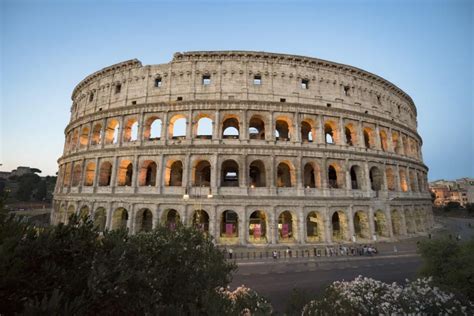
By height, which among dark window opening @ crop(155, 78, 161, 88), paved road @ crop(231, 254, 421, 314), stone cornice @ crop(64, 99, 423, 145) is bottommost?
paved road @ crop(231, 254, 421, 314)

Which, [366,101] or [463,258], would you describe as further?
[366,101]

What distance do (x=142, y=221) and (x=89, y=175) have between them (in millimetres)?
9188

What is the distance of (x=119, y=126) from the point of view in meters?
27.5

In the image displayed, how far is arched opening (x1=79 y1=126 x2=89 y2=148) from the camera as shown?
30.8 metres

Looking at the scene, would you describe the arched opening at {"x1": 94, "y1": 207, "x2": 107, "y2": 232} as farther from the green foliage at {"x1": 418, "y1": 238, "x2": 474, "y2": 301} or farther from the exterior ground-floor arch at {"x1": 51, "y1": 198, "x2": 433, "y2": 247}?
the green foliage at {"x1": 418, "y1": 238, "x2": 474, "y2": 301}

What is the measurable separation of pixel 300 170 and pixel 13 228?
2306cm

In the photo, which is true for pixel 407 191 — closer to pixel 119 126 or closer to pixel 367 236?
pixel 367 236

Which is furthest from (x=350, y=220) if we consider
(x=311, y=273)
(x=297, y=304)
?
(x=297, y=304)

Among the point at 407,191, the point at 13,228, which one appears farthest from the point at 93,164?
the point at 407,191

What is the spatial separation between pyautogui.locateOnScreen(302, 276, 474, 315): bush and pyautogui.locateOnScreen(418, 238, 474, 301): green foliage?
7.34 feet

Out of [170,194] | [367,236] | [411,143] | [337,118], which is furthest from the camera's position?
[411,143]

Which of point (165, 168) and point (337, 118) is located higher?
point (337, 118)

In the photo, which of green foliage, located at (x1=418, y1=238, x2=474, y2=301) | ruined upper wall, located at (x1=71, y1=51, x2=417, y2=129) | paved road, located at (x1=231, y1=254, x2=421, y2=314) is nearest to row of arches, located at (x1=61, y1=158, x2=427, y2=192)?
ruined upper wall, located at (x1=71, y1=51, x2=417, y2=129)

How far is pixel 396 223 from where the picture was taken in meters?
29.0
